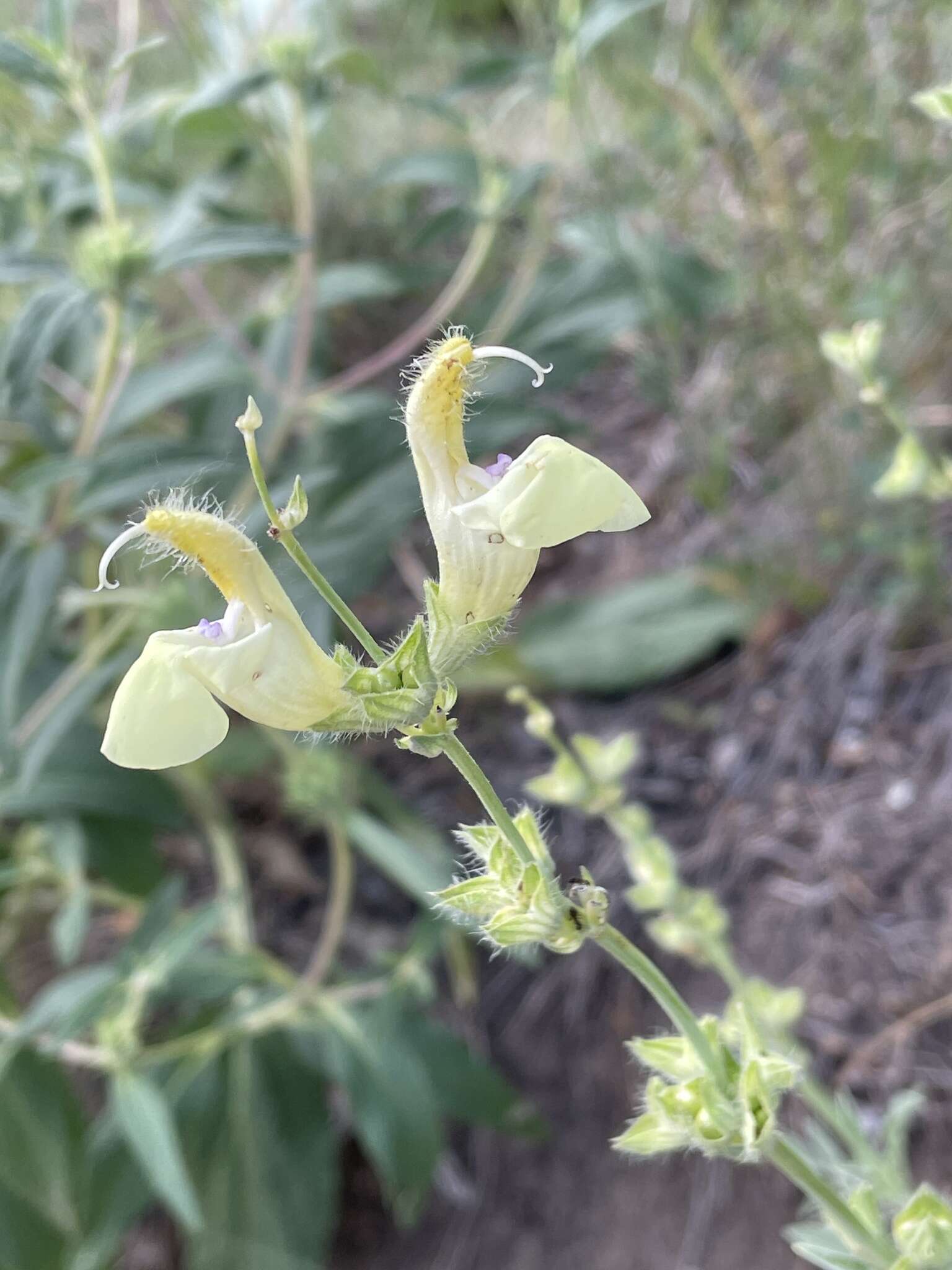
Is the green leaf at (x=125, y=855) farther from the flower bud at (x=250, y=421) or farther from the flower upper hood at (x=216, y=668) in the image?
the flower bud at (x=250, y=421)

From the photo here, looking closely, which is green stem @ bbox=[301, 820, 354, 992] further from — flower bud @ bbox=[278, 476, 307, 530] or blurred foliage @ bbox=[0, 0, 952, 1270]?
flower bud @ bbox=[278, 476, 307, 530]

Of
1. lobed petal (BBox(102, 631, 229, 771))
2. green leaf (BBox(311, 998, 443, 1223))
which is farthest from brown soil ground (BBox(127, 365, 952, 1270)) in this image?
lobed petal (BBox(102, 631, 229, 771))

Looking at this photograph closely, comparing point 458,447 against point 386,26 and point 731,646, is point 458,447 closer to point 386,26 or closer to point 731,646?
point 731,646

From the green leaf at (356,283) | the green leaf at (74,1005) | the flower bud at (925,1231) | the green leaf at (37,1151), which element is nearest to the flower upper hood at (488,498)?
the flower bud at (925,1231)

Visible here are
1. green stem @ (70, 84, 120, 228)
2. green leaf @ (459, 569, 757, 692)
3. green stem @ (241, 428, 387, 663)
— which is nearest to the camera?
green stem @ (241, 428, 387, 663)

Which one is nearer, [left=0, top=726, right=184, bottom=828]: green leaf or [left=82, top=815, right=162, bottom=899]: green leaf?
[left=0, top=726, right=184, bottom=828]: green leaf

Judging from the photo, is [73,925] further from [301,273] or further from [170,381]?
[301,273]
